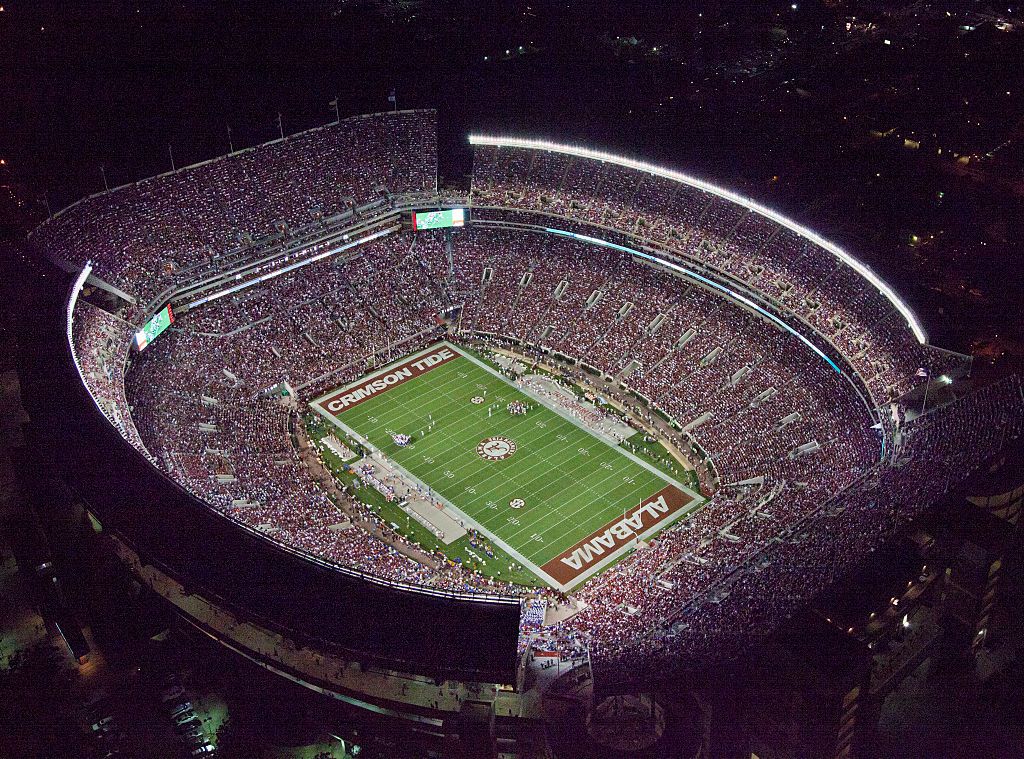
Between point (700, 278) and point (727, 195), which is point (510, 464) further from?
point (727, 195)

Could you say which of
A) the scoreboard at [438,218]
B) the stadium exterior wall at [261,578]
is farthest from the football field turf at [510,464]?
the stadium exterior wall at [261,578]

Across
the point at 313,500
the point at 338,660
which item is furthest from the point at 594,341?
the point at 338,660

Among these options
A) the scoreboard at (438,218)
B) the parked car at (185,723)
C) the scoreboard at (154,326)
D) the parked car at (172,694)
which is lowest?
the parked car at (185,723)

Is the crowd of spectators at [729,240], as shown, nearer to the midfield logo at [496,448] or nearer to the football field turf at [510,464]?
the football field turf at [510,464]

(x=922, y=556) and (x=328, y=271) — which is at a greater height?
(x=328, y=271)

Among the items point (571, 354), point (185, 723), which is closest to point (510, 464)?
point (571, 354)

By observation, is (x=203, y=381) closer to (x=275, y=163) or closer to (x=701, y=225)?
(x=275, y=163)
